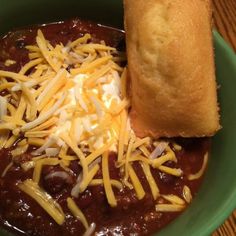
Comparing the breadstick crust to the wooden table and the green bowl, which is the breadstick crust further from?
the wooden table

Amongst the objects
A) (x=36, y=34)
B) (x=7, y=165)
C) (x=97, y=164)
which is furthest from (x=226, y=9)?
(x=7, y=165)

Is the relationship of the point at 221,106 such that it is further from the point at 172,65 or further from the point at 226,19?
the point at 226,19

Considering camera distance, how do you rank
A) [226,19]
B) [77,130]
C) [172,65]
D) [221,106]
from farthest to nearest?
1. [226,19]
2. [221,106]
3. [77,130]
4. [172,65]

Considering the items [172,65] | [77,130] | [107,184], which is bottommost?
[107,184]

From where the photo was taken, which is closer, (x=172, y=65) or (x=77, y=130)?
(x=172, y=65)

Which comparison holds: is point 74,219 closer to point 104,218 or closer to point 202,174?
point 104,218

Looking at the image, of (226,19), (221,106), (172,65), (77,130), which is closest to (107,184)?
(77,130)

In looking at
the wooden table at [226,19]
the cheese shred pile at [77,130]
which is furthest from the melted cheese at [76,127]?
the wooden table at [226,19]
